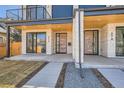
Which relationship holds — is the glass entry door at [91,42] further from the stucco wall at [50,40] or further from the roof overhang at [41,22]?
the roof overhang at [41,22]

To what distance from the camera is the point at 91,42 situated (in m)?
18.2

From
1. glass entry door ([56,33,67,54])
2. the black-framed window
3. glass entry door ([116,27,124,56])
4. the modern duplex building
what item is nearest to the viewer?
glass entry door ([116,27,124,56])

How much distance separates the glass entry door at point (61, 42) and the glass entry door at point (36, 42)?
1891 mm

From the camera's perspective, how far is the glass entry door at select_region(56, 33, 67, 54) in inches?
785

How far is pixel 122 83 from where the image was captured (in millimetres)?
6426

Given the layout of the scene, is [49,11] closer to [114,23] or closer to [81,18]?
[114,23]

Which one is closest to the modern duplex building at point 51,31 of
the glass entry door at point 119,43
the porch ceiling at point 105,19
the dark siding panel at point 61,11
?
the dark siding panel at point 61,11

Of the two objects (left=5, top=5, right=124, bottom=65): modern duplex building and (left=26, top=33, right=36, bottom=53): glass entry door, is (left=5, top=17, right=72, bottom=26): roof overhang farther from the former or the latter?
(left=26, top=33, right=36, bottom=53): glass entry door

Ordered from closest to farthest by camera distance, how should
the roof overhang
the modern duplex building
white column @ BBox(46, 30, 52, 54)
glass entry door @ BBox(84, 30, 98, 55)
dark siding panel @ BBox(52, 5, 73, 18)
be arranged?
the roof overhang, the modern duplex building, glass entry door @ BBox(84, 30, 98, 55), dark siding panel @ BBox(52, 5, 73, 18), white column @ BBox(46, 30, 52, 54)

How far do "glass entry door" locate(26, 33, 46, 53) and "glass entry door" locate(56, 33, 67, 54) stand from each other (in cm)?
189

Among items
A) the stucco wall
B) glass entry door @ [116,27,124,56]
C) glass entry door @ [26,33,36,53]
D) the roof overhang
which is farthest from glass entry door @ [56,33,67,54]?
glass entry door @ [116,27,124,56]

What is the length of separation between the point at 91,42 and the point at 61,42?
345 cm

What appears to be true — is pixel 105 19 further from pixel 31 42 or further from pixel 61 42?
pixel 31 42
